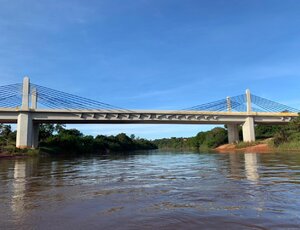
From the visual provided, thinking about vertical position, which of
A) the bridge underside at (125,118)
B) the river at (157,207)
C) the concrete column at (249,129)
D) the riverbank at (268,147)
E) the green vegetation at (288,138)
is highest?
the bridge underside at (125,118)

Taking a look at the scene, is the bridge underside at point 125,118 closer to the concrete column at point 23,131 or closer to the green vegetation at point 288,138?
the concrete column at point 23,131

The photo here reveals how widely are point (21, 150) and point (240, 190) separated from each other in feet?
148

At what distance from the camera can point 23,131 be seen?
51031 mm

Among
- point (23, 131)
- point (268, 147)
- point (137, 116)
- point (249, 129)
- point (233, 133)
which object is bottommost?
point (268, 147)

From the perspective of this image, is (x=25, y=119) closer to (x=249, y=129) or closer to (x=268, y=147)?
(x=268, y=147)

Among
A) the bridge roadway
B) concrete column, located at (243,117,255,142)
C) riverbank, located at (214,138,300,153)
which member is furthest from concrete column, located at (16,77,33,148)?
concrete column, located at (243,117,255,142)

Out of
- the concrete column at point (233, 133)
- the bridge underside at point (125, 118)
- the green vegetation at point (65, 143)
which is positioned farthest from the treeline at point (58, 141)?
the concrete column at point (233, 133)

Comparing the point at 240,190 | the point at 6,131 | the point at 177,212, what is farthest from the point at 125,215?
the point at 6,131

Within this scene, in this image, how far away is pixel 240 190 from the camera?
28.2 ft

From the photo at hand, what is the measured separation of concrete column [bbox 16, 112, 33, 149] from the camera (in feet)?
→ 167

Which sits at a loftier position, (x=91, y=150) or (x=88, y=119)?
(x=88, y=119)

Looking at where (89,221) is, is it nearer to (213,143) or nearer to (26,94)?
(26,94)

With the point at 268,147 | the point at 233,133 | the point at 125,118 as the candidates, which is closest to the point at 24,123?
the point at 125,118

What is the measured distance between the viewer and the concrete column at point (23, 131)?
50812mm
